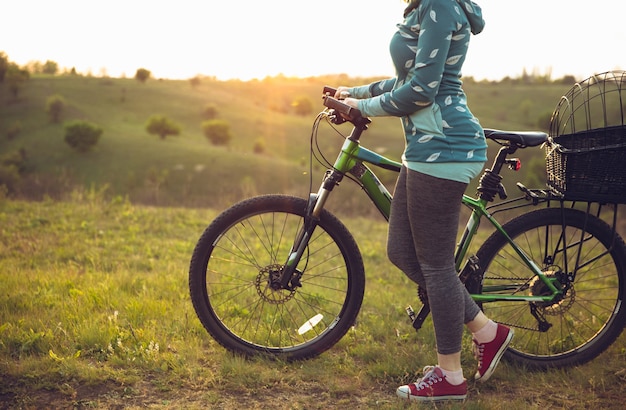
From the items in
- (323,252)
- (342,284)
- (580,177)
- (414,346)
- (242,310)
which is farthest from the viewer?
(323,252)

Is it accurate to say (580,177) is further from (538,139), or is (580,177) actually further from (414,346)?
(414,346)

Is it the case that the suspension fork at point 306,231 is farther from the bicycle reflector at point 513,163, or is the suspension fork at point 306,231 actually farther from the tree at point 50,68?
the tree at point 50,68

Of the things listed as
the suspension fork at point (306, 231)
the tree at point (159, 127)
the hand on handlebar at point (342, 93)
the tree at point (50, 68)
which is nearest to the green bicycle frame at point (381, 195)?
the suspension fork at point (306, 231)

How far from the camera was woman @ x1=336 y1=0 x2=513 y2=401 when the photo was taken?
247cm

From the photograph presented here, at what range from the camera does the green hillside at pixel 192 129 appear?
1875 inches

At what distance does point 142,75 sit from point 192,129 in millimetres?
14926

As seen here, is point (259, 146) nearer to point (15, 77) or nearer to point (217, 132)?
point (217, 132)

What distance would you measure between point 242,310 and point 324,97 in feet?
6.35

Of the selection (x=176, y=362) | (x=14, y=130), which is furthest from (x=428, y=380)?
(x=14, y=130)

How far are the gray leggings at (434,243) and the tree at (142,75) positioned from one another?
81939mm

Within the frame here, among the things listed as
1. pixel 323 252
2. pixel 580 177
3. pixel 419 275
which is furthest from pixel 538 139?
pixel 323 252

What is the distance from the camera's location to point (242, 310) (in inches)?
165

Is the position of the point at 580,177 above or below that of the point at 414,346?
above

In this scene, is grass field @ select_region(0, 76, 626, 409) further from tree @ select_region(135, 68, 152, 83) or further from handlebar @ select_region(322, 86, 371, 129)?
tree @ select_region(135, 68, 152, 83)
